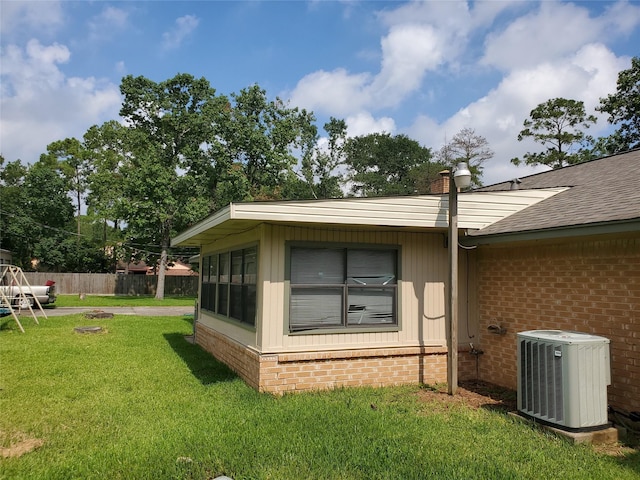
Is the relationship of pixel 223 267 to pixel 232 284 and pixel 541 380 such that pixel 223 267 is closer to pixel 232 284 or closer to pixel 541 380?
pixel 232 284

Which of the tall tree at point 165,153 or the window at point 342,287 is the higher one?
the tall tree at point 165,153

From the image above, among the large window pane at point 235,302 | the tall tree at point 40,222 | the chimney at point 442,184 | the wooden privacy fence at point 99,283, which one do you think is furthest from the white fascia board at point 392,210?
the tall tree at point 40,222

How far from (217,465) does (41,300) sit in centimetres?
1896

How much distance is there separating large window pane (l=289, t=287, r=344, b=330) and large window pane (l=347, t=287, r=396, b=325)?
0.19 meters

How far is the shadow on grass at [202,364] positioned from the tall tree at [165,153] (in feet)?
60.4

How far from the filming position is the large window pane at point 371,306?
6.81 metres

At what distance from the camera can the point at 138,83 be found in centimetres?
3059

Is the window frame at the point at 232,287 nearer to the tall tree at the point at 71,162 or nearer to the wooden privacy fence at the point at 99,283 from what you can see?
the wooden privacy fence at the point at 99,283

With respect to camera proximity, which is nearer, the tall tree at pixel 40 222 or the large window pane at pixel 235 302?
the large window pane at pixel 235 302

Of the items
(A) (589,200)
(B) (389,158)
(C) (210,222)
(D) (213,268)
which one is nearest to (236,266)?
(C) (210,222)

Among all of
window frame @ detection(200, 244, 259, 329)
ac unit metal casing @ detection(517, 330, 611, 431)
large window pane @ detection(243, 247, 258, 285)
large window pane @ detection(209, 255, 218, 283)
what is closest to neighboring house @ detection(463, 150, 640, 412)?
ac unit metal casing @ detection(517, 330, 611, 431)

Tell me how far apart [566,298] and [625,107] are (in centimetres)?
2545

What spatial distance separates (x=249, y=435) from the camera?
4551 mm

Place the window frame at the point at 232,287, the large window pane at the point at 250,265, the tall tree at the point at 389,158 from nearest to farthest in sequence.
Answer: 1. the large window pane at the point at 250,265
2. the window frame at the point at 232,287
3. the tall tree at the point at 389,158
